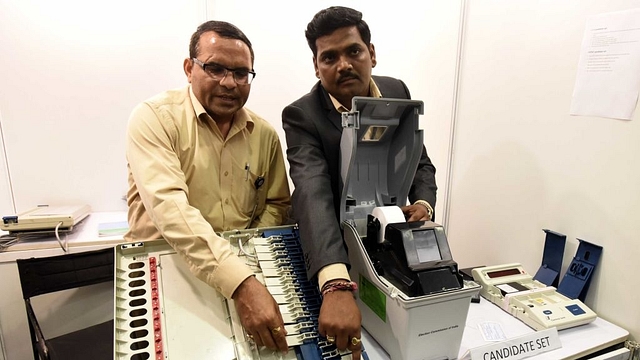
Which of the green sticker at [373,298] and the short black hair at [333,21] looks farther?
the short black hair at [333,21]

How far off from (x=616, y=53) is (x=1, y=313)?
2.60m

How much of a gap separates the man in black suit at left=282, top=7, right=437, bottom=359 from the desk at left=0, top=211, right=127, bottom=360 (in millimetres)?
1049

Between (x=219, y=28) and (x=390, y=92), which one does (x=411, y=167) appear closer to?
(x=390, y=92)

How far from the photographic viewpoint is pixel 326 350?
2.59 feet

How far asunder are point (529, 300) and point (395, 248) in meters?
0.62

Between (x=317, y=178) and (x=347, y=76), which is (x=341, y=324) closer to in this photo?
(x=317, y=178)

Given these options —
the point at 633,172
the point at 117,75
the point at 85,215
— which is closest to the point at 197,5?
the point at 117,75

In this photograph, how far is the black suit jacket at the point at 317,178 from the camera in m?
0.91

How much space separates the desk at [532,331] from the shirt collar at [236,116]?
32.9 inches

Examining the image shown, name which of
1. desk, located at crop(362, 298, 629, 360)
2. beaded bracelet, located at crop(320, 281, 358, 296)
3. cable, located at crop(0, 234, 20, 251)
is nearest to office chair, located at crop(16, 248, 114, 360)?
cable, located at crop(0, 234, 20, 251)

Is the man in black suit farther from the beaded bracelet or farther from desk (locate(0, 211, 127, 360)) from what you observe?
desk (locate(0, 211, 127, 360))

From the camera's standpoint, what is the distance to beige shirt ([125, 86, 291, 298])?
2.90 feet

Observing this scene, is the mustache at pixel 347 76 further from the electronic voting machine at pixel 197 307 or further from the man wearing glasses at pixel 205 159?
the electronic voting machine at pixel 197 307

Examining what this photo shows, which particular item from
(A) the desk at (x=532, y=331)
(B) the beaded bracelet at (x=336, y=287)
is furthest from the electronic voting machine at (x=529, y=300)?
(B) the beaded bracelet at (x=336, y=287)
